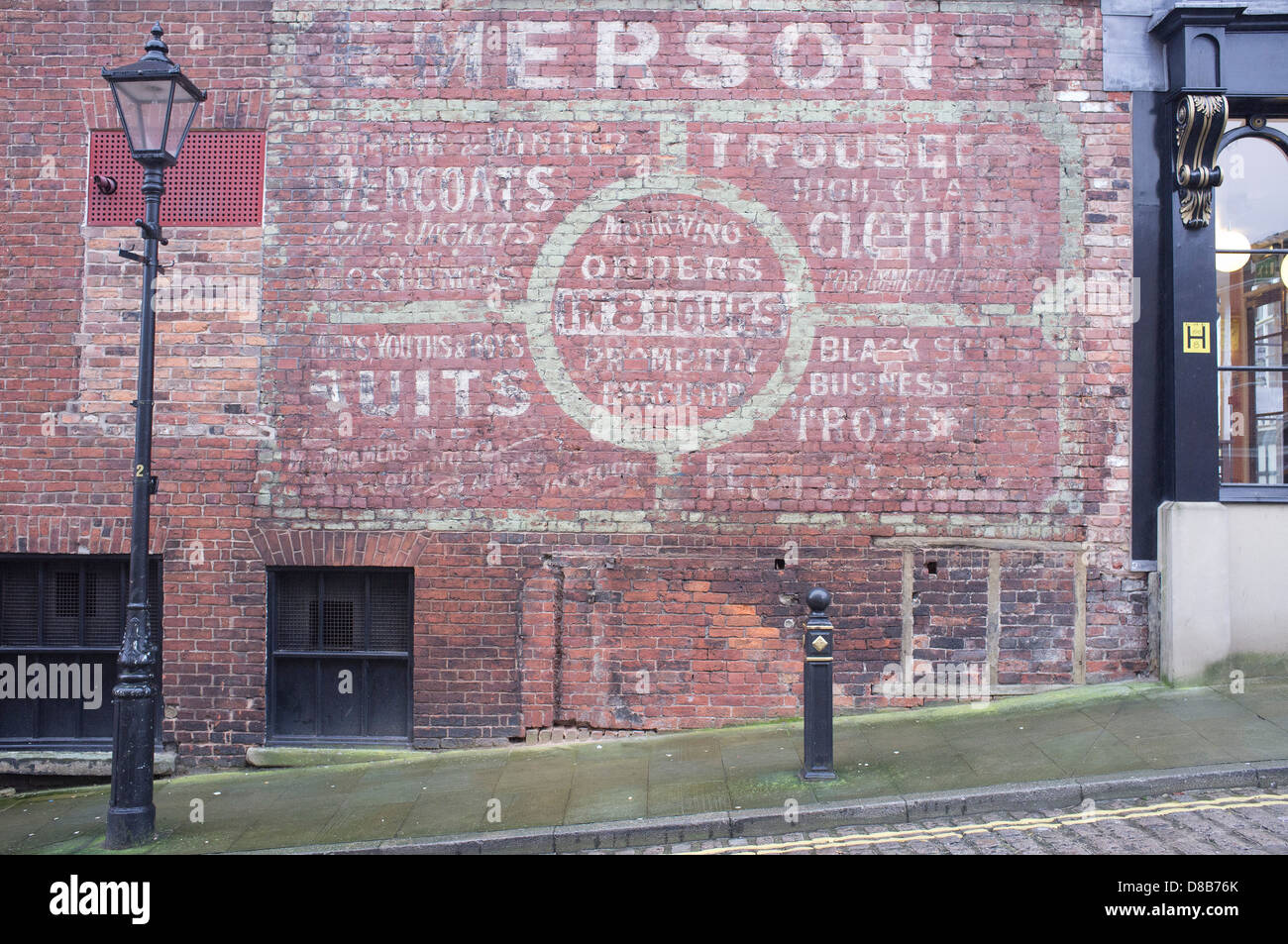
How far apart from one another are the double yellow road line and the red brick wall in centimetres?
213

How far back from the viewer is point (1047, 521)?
7977 millimetres

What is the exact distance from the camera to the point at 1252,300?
8383 mm

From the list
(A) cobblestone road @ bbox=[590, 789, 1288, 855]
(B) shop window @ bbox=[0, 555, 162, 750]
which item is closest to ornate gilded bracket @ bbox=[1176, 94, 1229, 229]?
(A) cobblestone road @ bbox=[590, 789, 1288, 855]

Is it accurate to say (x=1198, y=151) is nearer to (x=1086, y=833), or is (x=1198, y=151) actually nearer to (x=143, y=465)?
(x=1086, y=833)

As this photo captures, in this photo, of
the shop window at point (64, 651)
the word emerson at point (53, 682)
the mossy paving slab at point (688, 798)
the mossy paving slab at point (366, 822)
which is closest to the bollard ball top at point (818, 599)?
the mossy paving slab at point (688, 798)

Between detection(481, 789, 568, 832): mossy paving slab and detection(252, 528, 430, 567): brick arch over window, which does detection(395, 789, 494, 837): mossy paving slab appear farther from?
detection(252, 528, 430, 567): brick arch over window

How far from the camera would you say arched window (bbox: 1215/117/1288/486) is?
833 cm

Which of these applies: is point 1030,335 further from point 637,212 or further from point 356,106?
point 356,106

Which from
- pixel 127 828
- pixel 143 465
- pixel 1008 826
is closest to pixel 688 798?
pixel 1008 826

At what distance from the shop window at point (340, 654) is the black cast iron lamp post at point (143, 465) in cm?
179

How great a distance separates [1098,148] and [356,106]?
6.49m

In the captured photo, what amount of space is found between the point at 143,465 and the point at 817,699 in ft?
16.0

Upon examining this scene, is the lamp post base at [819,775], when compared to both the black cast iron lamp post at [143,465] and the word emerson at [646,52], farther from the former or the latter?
the word emerson at [646,52]
